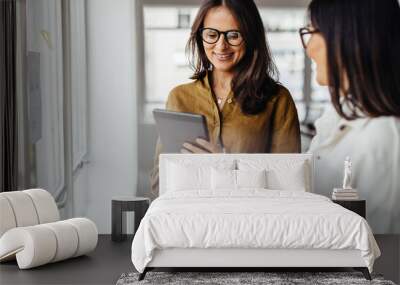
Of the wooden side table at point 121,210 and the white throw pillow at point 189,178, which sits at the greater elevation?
the white throw pillow at point 189,178

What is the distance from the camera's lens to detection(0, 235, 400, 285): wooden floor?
6059 millimetres

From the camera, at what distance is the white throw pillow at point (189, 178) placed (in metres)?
7.62

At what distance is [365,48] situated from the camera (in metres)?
7.96

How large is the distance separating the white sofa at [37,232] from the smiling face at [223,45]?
2.21 metres

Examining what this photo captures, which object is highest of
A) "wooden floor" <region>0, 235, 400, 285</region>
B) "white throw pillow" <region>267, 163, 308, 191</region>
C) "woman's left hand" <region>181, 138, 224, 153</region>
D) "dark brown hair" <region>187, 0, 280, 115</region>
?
"dark brown hair" <region>187, 0, 280, 115</region>

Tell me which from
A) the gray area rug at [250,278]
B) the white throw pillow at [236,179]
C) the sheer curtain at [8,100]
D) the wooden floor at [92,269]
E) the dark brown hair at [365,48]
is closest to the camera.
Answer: the gray area rug at [250,278]

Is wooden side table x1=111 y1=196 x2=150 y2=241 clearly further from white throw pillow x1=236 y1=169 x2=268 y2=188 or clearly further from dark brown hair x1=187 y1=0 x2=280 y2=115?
dark brown hair x1=187 y1=0 x2=280 y2=115

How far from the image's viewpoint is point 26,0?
296 inches

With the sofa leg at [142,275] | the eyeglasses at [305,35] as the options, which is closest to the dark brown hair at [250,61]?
the eyeglasses at [305,35]

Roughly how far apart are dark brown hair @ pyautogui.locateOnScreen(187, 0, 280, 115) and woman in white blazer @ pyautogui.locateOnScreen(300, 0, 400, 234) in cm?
43

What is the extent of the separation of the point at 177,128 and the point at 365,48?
198 cm

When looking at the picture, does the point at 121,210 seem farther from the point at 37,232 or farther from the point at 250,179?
the point at 37,232

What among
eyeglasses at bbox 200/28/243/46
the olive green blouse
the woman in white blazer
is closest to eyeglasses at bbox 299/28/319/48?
the woman in white blazer

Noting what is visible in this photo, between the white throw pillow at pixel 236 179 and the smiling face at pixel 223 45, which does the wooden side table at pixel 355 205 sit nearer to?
the white throw pillow at pixel 236 179
